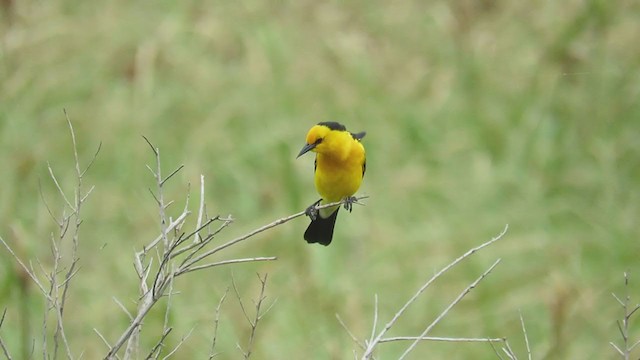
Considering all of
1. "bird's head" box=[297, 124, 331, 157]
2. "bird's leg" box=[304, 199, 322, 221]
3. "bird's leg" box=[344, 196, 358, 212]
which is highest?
"bird's head" box=[297, 124, 331, 157]

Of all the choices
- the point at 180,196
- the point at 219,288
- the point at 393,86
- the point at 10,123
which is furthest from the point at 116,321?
the point at 393,86

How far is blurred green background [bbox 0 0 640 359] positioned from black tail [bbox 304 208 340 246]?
3.53 metres

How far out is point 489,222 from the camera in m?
10.4

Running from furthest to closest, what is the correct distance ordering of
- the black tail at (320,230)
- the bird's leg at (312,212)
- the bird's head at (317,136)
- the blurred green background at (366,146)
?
the blurred green background at (366,146), the black tail at (320,230), the bird's head at (317,136), the bird's leg at (312,212)

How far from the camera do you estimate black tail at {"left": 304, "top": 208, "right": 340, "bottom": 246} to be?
4234mm

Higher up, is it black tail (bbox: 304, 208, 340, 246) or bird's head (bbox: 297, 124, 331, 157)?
bird's head (bbox: 297, 124, 331, 157)

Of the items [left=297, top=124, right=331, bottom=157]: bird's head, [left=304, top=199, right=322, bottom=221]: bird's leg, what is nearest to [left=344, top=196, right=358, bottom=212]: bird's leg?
[left=304, top=199, right=322, bottom=221]: bird's leg

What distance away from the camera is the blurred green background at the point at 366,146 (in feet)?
30.2

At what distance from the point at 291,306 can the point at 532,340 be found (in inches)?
83.6

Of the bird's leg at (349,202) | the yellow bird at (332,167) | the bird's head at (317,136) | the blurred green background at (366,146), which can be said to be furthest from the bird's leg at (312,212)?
the blurred green background at (366,146)

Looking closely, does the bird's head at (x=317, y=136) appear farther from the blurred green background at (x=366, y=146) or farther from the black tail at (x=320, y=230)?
the blurred green background at (x=366, y=146)

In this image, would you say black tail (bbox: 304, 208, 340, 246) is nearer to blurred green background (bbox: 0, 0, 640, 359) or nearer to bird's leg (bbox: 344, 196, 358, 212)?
bird's leg (bbox: 344, 196, 358, 212)

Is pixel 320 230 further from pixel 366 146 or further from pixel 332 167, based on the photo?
pixel 366 146

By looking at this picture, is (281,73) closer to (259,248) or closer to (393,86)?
(393,86)
